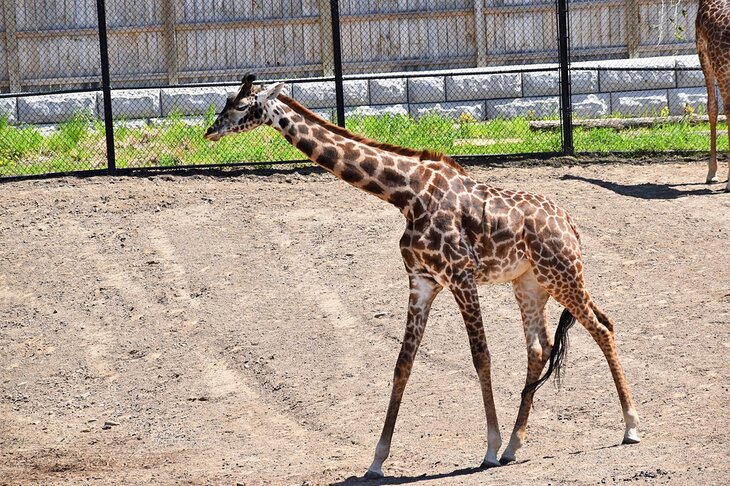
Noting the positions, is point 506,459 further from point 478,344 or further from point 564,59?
point 564,59

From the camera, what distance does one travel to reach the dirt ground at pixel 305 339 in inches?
291

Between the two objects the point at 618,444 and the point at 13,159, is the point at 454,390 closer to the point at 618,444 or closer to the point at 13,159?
the point at 618,444

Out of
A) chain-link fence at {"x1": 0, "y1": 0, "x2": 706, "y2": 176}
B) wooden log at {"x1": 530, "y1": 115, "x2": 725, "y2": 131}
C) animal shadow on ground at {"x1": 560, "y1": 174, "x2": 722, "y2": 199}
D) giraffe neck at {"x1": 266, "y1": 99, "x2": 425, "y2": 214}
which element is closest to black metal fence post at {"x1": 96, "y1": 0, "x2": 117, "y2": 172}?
chain-link fence at {"x1": 0, "y1": 0, "x2": 706, "y2": 176}

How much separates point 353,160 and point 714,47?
7.30 metres

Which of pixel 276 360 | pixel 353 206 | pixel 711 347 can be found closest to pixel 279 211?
pixel 353 206

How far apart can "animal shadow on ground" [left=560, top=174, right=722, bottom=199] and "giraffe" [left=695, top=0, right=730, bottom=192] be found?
1.78 feet

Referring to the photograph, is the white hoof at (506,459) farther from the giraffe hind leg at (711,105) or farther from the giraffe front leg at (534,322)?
the giraffe hind leg at (711,105)

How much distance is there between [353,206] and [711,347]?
4.71m

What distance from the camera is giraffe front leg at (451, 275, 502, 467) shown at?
23.1 ft

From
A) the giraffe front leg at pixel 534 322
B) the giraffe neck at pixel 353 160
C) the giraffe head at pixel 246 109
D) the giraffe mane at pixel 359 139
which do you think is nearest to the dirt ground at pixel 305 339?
the giraffe front leg at pixel 534 322

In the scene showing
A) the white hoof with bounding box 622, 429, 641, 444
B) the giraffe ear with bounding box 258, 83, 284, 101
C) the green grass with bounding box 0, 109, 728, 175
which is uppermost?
the giraffe ear with bounding box 258, 83, 284, 101

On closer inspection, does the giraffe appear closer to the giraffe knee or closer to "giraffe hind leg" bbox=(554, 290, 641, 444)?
"giraffe hind leg" bbox=(554, 290, 641, 444)

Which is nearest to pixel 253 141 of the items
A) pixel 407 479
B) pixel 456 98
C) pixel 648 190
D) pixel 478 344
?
pixel 456 98

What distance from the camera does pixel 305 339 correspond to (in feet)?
31.7
